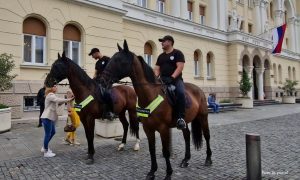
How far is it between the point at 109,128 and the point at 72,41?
713cm

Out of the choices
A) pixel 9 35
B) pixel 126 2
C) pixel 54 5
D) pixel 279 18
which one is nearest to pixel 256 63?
pixel 279 18

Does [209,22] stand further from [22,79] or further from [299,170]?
[299,170]

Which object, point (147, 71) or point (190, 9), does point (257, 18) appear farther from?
point (147, 71)

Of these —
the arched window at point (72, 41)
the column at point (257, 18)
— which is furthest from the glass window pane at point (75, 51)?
the column at point (257, 18)

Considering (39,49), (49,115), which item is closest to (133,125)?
(49,115)

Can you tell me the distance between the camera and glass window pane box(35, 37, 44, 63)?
43.1 feet

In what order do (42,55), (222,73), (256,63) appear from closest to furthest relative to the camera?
(42,55) → (222,73) → (256,63)

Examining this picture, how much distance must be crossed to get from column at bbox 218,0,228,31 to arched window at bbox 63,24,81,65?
15404 mm

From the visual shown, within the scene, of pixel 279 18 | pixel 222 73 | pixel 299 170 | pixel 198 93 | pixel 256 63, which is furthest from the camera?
pixel 279 18

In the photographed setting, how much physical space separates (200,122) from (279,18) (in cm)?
3428

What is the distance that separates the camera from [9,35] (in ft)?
39.3

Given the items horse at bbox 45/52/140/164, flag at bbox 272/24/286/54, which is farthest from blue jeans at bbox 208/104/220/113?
horse at bbox 45/52/140/164

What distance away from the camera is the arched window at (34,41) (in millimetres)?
12820

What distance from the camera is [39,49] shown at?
1323 cm
